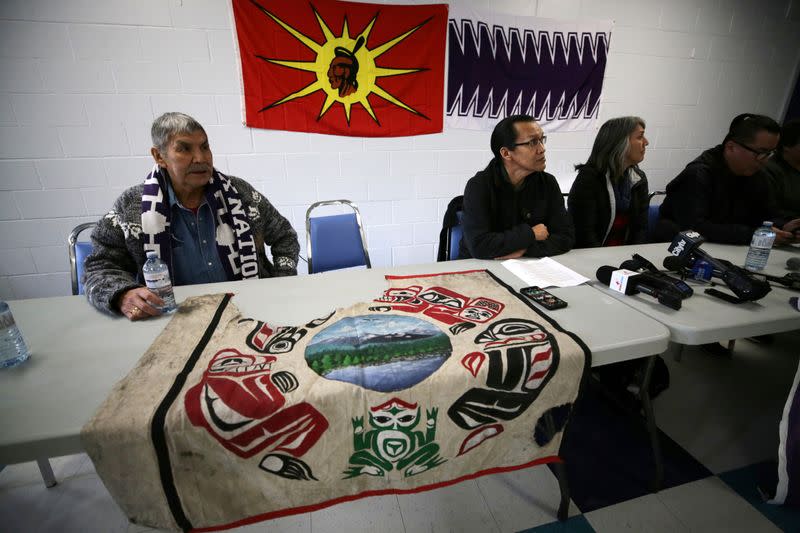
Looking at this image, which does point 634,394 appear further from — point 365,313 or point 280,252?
point 280,252

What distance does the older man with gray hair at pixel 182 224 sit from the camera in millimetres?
1280

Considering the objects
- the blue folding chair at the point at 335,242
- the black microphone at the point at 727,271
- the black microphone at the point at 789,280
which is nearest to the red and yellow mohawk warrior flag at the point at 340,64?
the blue folding chair at the point at 335,242

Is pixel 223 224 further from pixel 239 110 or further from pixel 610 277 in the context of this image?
pixel 610 277

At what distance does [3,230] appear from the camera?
229cm

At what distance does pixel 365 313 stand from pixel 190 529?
0.62m

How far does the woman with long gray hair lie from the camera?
6.21ft

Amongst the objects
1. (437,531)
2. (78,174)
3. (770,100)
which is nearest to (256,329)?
(437,531)

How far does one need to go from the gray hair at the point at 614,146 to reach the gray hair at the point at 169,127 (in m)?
1.97

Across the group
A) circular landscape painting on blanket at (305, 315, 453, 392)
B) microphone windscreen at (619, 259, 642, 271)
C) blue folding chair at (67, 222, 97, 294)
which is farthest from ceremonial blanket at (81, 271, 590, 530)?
blue folding chair at (67, 222, 97, 294)

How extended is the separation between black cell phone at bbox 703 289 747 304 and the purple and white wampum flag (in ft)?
6.80

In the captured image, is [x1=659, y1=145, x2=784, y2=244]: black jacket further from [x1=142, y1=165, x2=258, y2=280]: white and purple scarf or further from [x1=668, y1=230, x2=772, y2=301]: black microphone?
[x1=142, y1=165, x2=258, y2=280]: white and purple scarf

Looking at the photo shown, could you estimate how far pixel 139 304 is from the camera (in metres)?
1.03

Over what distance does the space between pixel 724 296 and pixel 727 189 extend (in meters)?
1.26

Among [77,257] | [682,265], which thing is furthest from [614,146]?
[77,257]
